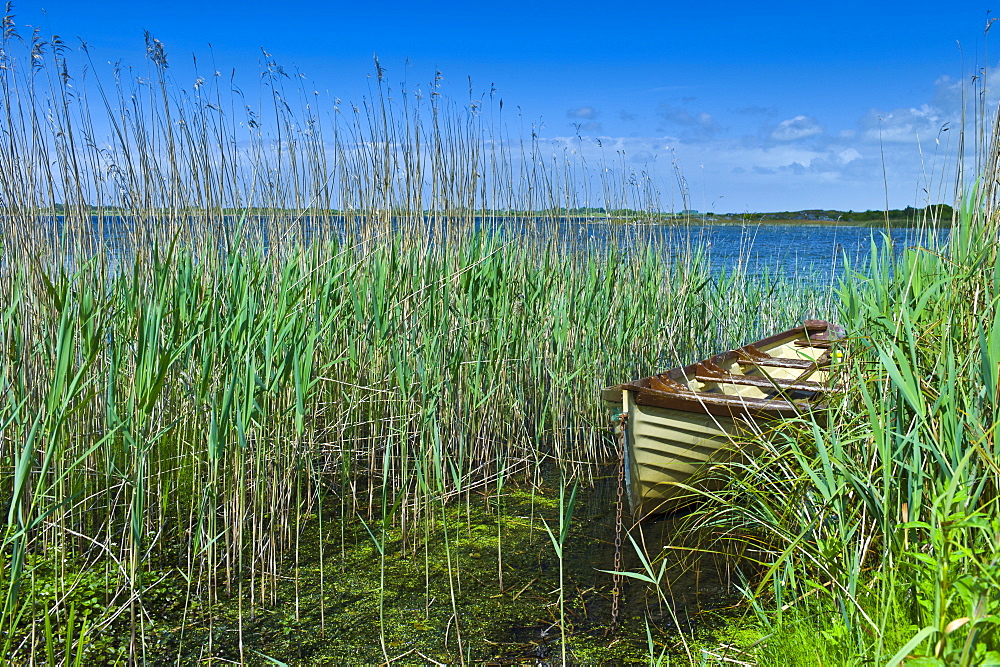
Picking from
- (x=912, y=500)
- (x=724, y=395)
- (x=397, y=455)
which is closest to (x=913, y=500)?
(x=912, y=500)

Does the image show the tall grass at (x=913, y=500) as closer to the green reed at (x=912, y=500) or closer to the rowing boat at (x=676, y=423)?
the green reed at (x=912, y=500)

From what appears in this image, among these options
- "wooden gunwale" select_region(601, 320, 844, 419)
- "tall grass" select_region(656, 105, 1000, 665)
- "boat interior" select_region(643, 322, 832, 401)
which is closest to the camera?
"tall grass" select_region(656, 105, 1000, 665)

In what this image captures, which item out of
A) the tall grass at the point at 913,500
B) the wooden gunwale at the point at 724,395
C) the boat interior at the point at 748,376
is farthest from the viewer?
the boat interior at the point at 748,376

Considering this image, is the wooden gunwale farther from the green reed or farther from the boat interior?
the green reed

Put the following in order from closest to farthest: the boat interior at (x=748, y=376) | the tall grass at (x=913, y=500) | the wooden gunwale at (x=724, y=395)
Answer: the tall grass at (x=913, y=500) < the wooden gunwale at (x=724, y=395) < the boat interior at (x=748, y=376)

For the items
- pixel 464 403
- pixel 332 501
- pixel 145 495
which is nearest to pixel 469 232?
pixel 464 403

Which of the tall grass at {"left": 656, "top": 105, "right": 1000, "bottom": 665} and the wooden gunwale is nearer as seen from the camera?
the tall grass at {"left": 656, "top": 105, "right": 1000, "bottom": 665}

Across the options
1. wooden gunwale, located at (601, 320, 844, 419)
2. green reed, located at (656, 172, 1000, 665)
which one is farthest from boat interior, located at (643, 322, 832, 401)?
green reed, located at (656, 172, 1000, 665)

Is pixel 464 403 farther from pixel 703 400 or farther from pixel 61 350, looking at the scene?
pixel 61 350

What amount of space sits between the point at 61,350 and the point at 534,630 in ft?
5.65

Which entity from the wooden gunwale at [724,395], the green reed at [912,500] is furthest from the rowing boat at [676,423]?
the green reed at [912,500]

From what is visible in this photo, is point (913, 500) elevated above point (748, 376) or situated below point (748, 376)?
above

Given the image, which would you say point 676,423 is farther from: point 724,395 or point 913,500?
point 913,500

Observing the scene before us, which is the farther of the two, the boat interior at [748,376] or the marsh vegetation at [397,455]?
the boat interior at [748,376]
